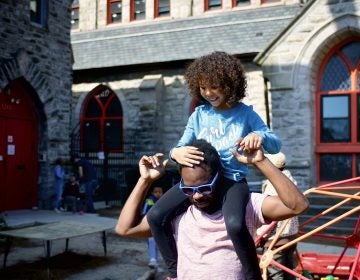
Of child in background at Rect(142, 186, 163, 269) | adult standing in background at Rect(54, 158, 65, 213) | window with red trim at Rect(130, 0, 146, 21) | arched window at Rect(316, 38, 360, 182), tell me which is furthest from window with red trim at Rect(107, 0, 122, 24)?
child in background at Rect(142, 186, 163, 269)

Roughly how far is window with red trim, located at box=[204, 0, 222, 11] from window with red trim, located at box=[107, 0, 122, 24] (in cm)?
405

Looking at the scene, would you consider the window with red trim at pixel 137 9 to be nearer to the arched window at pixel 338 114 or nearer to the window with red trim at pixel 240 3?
the window with red trim at pixel 240 3

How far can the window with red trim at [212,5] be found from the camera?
690 inches

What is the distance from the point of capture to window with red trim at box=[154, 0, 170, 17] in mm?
18516

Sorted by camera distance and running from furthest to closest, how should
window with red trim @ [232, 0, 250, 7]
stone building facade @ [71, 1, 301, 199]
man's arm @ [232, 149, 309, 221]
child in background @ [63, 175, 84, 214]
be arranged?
window with red trim @ [232, 0, 250, 7], stone building facade @ [71, 1, 301, 199], child in background @ [63, 175, 84, 214], man's arm @ [232, 149, 309, 221]

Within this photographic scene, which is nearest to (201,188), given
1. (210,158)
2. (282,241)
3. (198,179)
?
(198,179)

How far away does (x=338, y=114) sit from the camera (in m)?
12.9

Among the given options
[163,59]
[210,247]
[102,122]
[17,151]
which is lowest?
[210,247]

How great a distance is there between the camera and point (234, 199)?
2166 millimetres

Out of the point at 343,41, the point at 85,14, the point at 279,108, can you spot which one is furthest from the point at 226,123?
the point at 85,14

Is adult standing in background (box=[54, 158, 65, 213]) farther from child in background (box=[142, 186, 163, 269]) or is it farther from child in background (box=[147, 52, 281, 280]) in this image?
child in background (box=[147, 52, 281, 280])

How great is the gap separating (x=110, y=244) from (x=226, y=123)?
668 cm

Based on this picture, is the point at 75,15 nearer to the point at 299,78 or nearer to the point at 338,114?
the point at 299,78

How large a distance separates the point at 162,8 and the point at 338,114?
29.3 feet
